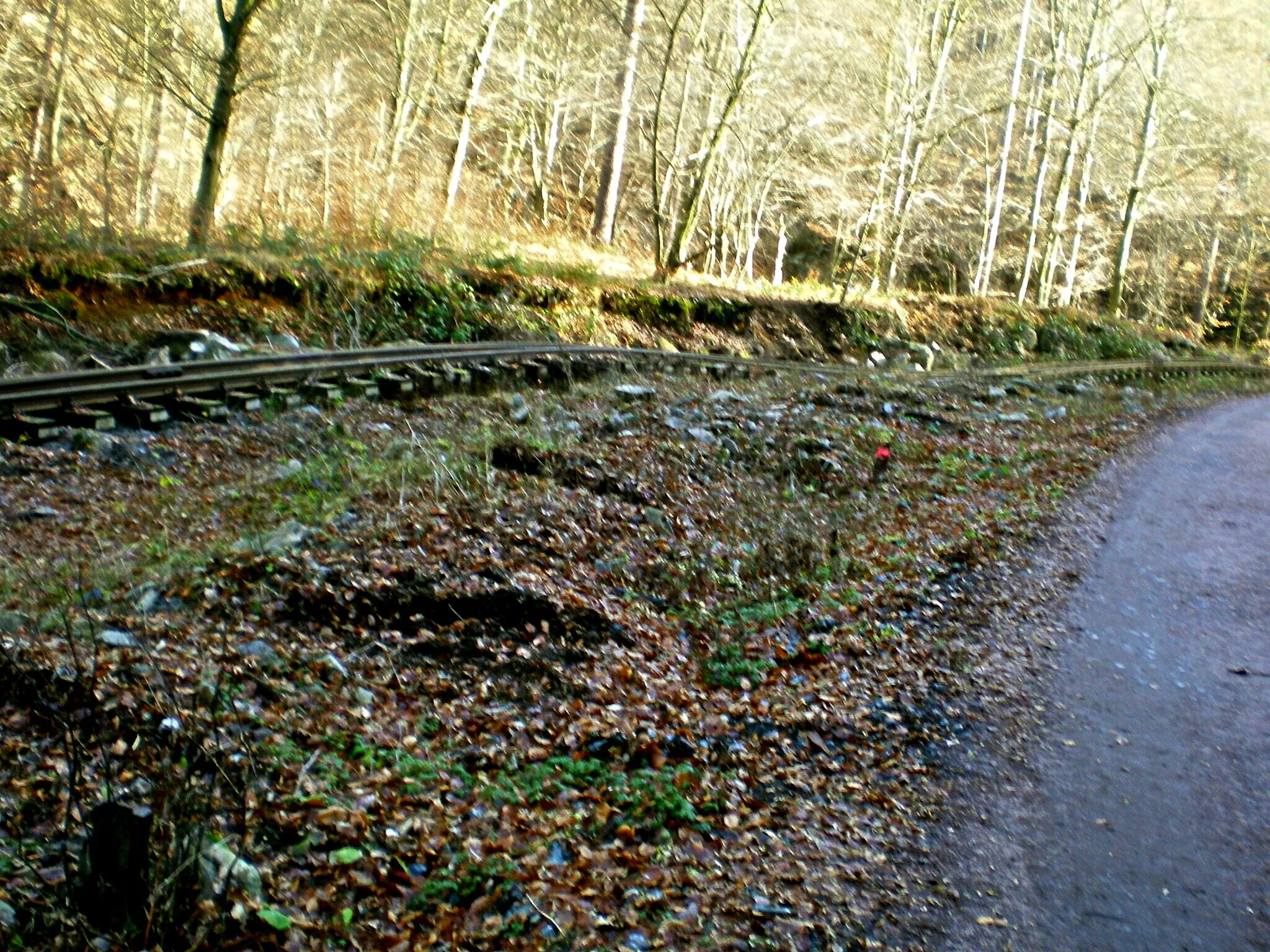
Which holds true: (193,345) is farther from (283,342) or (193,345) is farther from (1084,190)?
(1084,190)

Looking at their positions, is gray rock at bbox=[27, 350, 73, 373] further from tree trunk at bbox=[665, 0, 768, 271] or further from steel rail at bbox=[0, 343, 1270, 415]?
tree trunk at bbox=[665, 0, 768, 271]

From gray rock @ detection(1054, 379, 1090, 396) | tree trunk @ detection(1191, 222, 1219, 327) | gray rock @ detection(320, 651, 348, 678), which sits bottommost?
gray rock @ detection(320, 651, 348, 678)

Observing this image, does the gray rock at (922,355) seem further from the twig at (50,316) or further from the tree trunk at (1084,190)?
the twig at (50,316)

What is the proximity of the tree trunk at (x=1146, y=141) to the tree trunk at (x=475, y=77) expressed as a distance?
19028 mm

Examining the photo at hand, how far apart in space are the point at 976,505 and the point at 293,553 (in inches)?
283

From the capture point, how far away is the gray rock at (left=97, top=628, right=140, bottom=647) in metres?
5.82

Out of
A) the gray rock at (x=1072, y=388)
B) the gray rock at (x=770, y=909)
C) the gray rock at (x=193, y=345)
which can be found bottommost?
the gray rock at (x=770, y=909)

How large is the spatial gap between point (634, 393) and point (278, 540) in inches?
327

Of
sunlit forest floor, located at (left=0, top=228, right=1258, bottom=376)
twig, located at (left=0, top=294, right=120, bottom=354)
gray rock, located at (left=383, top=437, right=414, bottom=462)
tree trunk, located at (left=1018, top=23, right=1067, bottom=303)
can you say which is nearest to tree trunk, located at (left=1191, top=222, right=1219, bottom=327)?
tree trunk, located at (left=1018, top=23, right=1067, bottom=303)

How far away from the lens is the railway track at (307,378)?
991 centimetres

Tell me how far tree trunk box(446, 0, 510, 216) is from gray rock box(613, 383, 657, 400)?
910cm

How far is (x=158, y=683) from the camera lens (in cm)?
546

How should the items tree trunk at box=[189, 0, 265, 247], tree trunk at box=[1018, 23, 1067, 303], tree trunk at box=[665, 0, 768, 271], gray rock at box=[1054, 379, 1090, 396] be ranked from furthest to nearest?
tree trunk at box=[1018, 23, 1067, 303] < tree trunk at box=[665, 0, 768, 271] < gray rock at box=[1054, 379, 1090, 396] < tree trunk at box=[189, 0, 265, 247]

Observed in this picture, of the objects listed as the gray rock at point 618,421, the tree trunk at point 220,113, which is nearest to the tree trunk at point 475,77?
the tree trunk at point 220,113
